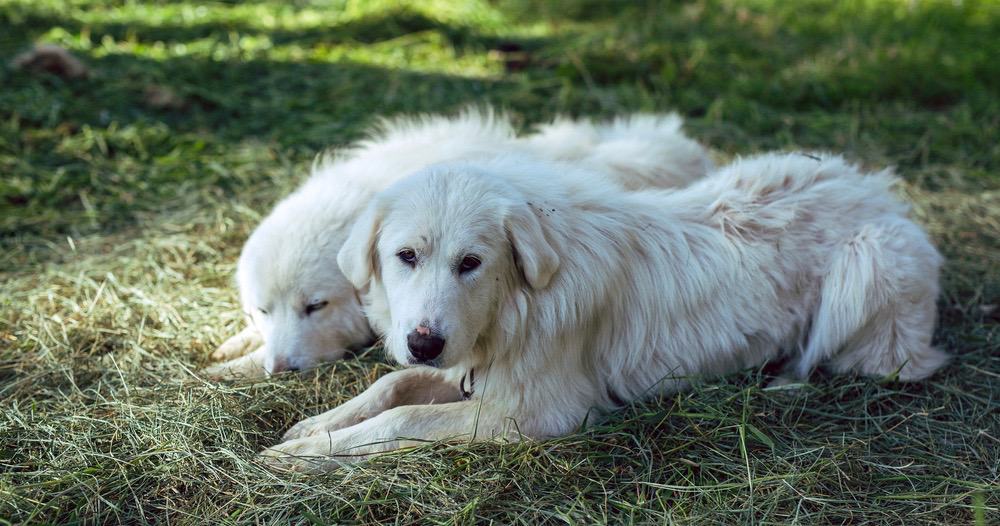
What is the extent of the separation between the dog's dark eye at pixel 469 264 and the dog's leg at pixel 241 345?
1.67 m

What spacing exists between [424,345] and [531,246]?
0.61 meters

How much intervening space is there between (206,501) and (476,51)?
6.74m

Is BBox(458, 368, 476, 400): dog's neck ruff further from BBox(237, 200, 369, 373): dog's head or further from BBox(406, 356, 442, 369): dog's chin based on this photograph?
BBox(237, 200, 369, 373): dog's head

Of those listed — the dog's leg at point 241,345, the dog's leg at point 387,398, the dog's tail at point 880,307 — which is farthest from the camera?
the dog's leg at point 241,345

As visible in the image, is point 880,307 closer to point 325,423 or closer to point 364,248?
point 364,248

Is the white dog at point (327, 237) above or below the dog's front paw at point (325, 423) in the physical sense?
above

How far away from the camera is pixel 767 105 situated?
7.92 metres

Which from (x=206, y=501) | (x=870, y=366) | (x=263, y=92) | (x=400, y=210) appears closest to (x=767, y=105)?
(x=870, y=366)

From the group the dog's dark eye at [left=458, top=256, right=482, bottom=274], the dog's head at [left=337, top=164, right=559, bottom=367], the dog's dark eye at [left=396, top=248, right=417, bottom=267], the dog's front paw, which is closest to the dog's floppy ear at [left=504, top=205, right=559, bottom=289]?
the dog's head at [left=337, top=164, right=559, bottom=367]

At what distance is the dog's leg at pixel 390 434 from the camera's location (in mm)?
3621

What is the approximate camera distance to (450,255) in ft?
11.6

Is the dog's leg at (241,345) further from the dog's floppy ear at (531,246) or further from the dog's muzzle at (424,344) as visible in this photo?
the dog's floppy ear at (531,246)

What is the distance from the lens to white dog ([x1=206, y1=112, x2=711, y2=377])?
4.42m

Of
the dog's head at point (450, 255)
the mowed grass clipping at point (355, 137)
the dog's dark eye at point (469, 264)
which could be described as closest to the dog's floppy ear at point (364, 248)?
the dog's head at point (450, 255)
